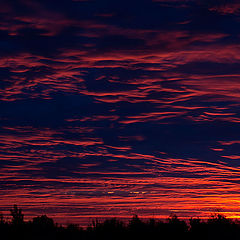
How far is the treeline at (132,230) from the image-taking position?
60406mm

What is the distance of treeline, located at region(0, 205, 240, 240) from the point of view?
198 ft

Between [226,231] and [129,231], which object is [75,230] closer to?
[129,231]

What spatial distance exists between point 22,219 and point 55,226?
12.8 feet

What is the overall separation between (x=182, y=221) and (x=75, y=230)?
901 centimetres

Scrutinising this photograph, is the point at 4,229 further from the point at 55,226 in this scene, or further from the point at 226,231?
the point at 226,231

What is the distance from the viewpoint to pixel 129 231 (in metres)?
62.3

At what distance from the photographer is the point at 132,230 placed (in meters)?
62.2

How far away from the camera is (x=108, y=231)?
62.1 meters

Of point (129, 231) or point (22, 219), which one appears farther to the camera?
point (22, 219)

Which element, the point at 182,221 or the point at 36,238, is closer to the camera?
the point at 36,238

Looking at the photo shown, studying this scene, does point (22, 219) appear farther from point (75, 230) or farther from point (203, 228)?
point (203, 228)

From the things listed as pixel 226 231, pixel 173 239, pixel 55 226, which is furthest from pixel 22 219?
pixel 226 231

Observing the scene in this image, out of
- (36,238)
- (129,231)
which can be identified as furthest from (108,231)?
(36,238)

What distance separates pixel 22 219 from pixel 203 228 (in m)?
15.8
